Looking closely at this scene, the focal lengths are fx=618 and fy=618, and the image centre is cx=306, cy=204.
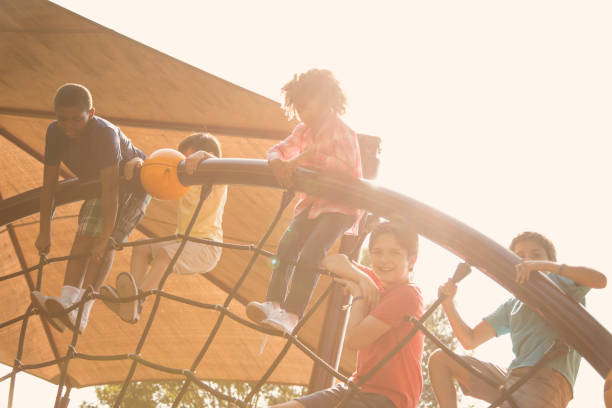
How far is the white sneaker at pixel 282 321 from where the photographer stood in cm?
214

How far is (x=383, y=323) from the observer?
1.94 m

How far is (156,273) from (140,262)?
0.15 meters

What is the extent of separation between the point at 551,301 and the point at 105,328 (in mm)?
5044

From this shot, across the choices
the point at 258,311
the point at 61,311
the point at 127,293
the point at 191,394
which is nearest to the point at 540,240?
the point at 258,311

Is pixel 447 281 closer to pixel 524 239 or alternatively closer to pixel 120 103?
pixel 524 239

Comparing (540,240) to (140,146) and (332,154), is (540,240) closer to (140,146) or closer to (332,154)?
(332,154)

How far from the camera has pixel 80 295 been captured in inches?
106

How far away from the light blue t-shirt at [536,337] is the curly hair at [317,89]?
1.04 m

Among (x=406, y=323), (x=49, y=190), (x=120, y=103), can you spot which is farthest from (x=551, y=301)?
(x=120, y=103)

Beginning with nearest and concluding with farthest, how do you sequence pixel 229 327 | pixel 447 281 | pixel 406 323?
pixel 447 281 < pixel 406 323 < pixel 229 327

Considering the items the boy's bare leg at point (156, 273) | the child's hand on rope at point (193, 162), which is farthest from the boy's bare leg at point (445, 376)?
the boy's bare leg at point (156, 273)

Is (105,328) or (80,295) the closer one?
(80,295)

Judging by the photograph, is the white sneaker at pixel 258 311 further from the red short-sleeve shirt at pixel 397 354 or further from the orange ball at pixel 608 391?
the orange ball at pixel 608 391

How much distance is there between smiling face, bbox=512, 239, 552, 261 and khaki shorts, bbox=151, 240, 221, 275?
142 cm
